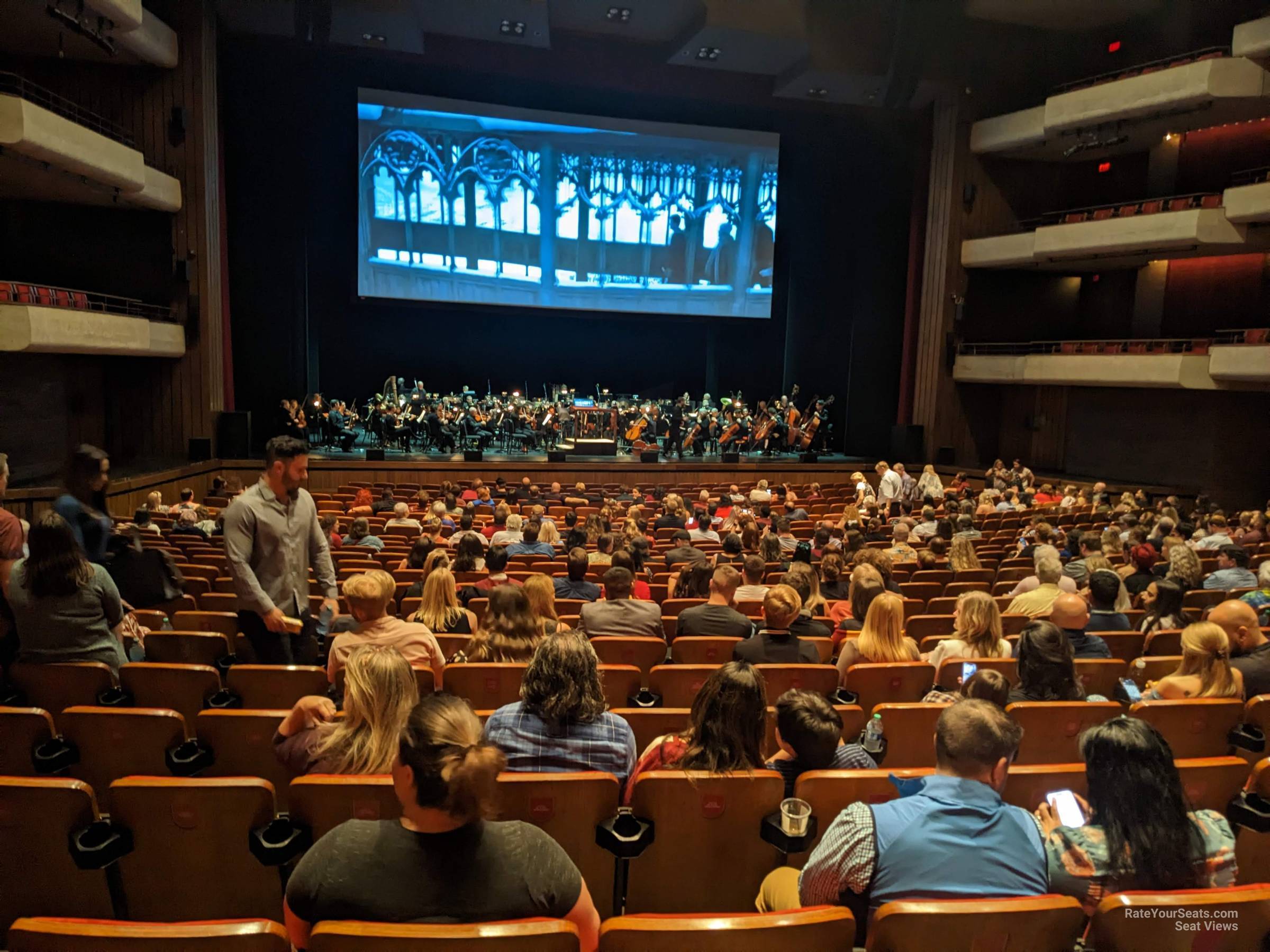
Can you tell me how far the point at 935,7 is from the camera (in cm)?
1661

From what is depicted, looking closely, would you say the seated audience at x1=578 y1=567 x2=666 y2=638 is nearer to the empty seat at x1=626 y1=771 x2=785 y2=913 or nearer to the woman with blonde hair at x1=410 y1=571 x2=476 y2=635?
the woman with blonde hair at x1=410 y1=571 x2=476 y2=635

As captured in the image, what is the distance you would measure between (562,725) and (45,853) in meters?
1.34

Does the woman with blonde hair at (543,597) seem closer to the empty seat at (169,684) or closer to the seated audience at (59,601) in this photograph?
the empty seat at (169,684)

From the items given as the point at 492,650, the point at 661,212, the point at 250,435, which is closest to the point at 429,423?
the point at 250,435

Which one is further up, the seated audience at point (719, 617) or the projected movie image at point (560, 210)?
the projected movie image at point (560, 210)

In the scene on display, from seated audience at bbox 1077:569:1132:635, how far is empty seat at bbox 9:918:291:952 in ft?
14.7

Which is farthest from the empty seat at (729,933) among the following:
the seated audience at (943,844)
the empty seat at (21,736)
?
the empty seat at (21,736)

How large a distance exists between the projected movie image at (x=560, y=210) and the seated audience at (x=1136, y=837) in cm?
1655

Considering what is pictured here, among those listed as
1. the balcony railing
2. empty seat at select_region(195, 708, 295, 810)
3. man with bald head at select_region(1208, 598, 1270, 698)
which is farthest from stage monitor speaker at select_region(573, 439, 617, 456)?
empty seat at select_region(195, 708, 295, 810)

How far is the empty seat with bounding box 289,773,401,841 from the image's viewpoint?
6.98 ft

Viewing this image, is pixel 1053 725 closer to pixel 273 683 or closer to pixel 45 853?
pixel 273 683

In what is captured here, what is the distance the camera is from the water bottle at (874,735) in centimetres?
314

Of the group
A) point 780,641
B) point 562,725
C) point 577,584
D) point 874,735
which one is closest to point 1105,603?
point 780,641

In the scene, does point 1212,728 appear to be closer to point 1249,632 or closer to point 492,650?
point 1249,632
